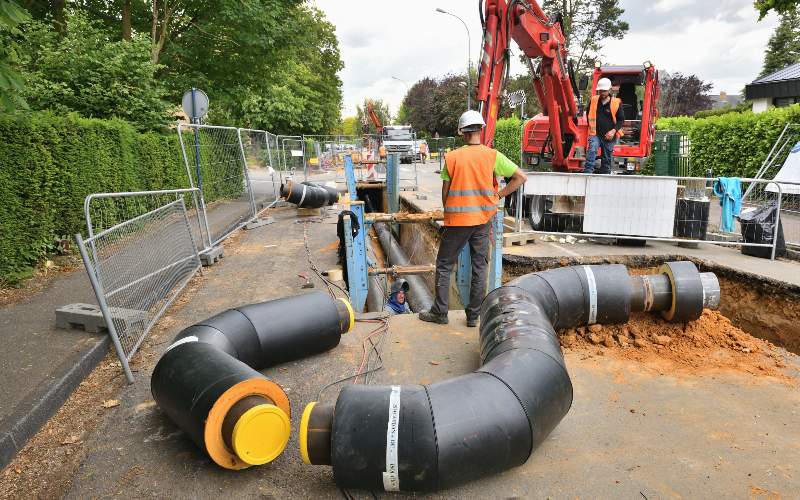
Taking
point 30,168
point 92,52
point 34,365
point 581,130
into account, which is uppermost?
point 92,52

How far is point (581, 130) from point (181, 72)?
34.4ft

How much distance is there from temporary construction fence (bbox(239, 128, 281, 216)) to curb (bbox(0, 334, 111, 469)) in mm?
6536

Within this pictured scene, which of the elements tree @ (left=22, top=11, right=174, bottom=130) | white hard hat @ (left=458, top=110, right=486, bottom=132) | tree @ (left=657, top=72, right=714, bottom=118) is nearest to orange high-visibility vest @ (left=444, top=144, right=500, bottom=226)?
white hard hat @ (left=458, top=110, right=486, bottom=132)

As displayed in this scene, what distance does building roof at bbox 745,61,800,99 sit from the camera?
2175 centimetres

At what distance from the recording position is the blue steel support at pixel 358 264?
561 cm

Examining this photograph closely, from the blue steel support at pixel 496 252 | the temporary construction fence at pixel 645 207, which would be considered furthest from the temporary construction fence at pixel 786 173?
the blue steel support at pixel 496 252

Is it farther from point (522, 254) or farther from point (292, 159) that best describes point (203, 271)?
point (292, 159)

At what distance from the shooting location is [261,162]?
40.5 feet

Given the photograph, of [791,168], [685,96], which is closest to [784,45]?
[685,96]

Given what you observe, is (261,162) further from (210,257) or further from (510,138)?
(510,138)

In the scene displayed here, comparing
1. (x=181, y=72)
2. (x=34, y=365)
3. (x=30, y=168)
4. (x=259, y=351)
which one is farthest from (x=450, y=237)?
(x=181, y=72)

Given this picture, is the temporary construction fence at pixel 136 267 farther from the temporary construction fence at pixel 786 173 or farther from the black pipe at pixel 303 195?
the temporary construction fence at pixel 786 173

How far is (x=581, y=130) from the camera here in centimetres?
930

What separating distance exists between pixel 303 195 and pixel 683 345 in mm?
8867
